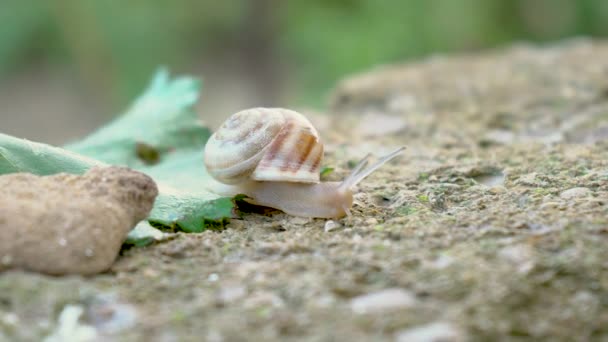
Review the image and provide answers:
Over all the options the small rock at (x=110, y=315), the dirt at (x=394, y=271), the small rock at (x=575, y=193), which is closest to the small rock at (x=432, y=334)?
the dirt at (x=394, y=271)

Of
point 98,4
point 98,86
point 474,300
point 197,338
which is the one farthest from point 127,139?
point 98,4

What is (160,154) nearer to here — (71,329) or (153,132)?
(153,132)

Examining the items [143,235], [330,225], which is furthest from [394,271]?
[143,235]

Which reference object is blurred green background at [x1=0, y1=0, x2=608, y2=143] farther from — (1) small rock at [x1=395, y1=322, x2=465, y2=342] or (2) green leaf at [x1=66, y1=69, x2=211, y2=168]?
(1) small rock at [x1=395, y1=322, x2=465, y2=342]

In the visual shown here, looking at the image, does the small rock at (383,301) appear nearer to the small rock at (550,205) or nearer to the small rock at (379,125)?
the small rock at (550,205)

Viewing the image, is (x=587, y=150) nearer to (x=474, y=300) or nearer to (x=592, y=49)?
(x=474, y=300)
